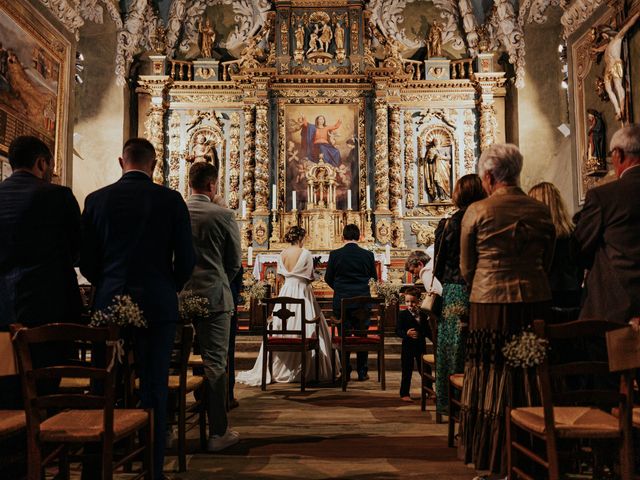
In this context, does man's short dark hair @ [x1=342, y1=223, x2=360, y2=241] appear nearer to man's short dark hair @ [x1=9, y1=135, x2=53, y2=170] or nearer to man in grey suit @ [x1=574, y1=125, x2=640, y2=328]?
man in grey suit @ [x1=574, y1=125, x2=640, y2=328]

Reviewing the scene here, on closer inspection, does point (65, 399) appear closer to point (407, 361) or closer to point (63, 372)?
point (63, 372)

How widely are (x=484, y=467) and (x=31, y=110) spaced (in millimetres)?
7813

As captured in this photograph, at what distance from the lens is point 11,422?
271 cm

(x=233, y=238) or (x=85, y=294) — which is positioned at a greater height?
(x=233, y=238)

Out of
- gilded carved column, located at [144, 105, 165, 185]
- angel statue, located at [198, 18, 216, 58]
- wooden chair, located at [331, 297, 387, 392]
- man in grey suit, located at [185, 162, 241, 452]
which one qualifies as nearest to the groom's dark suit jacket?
wooden chair, located at [331, 297, 387, 392]

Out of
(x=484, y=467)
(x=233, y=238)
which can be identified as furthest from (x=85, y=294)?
(x=484, y=467)

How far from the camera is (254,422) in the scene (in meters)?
4.98

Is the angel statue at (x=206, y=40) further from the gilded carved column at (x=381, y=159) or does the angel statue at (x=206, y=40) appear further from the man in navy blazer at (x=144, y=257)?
the man in navy blazer at (x=144, y=257)

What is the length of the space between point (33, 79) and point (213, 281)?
618 cm

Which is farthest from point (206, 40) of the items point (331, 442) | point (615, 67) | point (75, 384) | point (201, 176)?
point (331, 442)

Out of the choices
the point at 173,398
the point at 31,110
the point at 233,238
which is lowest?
the point at 173,398

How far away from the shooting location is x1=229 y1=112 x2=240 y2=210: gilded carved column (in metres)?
12.5

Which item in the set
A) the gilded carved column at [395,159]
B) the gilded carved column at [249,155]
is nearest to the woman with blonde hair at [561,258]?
the gilded carved column at [395,159]

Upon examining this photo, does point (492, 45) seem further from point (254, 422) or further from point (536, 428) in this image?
point (536, 428)
